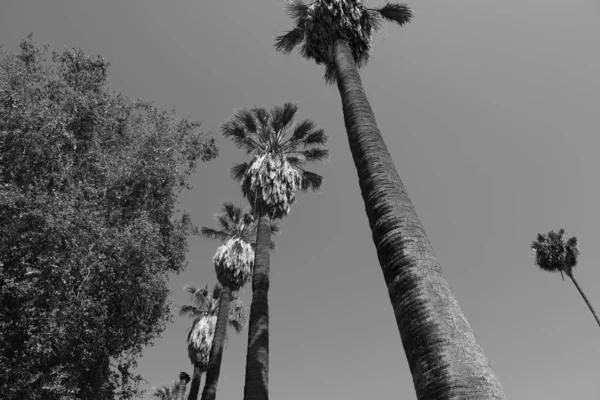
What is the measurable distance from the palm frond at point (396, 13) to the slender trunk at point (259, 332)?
881cm

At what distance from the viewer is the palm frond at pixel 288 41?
454 inches

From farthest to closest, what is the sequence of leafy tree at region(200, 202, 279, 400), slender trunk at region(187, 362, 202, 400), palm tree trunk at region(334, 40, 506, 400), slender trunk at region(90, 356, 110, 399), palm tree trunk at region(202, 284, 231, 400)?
1. slender trunk at region(187, 362, 202, 400)
2. leafy tree at region(200, 202, 279, 400)
3. palm tree trunk at region(202, 284, 231, 400)
4. slender trunk at region(90, 356, 110, 399)
5. palm tree trunk at region(334, 40, 506, 400)

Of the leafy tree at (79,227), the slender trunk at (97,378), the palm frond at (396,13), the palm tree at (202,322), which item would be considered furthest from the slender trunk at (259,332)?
the palm tree at (202,322)

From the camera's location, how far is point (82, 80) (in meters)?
15.4

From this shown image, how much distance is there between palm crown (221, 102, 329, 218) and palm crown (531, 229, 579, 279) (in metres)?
23.8

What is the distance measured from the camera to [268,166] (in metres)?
16.9

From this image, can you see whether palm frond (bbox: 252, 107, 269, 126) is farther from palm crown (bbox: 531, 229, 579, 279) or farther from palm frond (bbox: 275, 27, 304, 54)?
palm crown (bbox: 531, 229, 579, 279)

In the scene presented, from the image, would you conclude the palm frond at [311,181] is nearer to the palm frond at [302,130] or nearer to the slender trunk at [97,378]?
the palm frond at [302,130]

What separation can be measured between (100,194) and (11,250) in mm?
3332

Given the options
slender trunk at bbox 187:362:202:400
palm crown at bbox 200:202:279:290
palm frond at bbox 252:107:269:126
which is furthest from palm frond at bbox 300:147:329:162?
slender trunk at bbox 187:362:202:400

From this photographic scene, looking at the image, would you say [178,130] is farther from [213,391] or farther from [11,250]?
[213,391]

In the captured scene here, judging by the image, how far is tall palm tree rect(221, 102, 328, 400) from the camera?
45.1 ft

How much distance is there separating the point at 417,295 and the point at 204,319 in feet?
85.5

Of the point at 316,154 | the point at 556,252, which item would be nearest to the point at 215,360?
the point at 316,154
